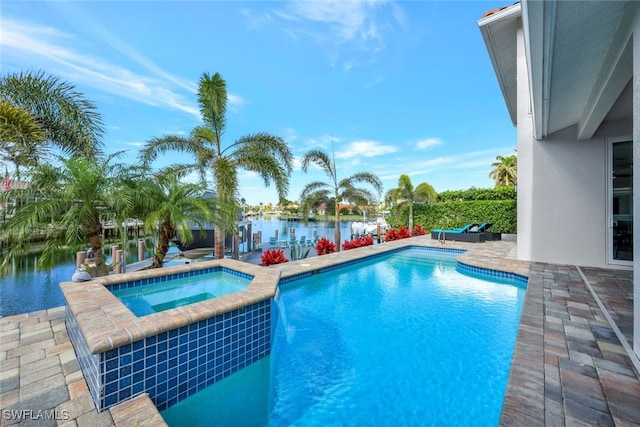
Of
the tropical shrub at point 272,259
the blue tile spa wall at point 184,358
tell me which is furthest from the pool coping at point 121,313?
the tropical shrub at point 272,259

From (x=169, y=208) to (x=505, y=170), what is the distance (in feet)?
129

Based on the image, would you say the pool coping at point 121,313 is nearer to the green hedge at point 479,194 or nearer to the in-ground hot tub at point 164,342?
the in-ground hot tub at point 164,342

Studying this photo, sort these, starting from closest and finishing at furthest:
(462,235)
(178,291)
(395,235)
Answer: (178,291) → (462,235) → (395,235)

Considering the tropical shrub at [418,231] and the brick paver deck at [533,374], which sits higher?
the tropical shrub at [418,231]

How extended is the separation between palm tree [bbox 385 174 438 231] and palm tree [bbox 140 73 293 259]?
11.5 metres

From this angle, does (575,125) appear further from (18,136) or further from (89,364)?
(18,136)

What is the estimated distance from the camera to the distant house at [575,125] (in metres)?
3.14

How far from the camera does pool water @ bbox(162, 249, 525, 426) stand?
2.94 m

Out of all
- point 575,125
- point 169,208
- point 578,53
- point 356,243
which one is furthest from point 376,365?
point 356,243

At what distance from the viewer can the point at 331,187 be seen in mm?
14492

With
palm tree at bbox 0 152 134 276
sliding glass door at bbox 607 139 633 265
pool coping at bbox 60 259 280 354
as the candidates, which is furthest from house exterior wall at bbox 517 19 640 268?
palm tree at bbox 0 152 134 276

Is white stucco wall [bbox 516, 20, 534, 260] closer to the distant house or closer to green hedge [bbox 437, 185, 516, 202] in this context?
the distant house

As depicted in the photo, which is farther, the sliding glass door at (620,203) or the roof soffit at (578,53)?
the sliding glass door at (620,203)

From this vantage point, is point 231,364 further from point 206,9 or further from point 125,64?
point 125,64
